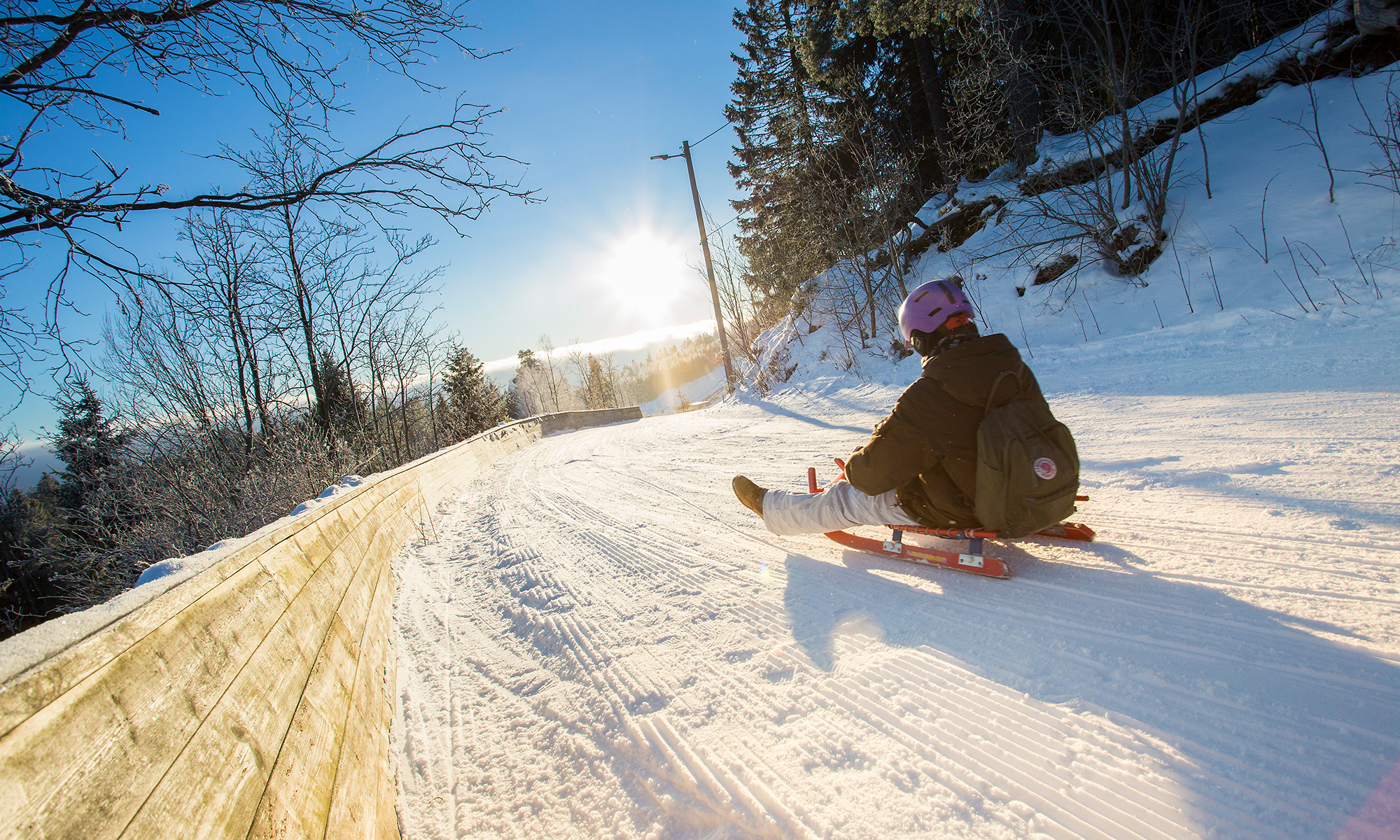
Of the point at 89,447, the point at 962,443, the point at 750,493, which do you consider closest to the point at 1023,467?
the point at 962,443

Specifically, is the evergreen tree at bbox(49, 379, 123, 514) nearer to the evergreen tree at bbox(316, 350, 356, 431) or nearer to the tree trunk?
the evergreen tree at bbox(316, 350, 356, 431)

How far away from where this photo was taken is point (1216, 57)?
365 inches

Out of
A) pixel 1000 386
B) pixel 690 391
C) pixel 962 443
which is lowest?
pixel 962 443

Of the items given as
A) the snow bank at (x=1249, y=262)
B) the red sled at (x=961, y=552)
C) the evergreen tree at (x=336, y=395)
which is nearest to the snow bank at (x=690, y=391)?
the evergreen tree at (x=336, y=395)

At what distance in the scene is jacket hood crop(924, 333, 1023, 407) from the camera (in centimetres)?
229

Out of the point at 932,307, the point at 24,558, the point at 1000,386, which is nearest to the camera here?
the point at 1000,386

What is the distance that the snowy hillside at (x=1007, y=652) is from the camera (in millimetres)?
1396

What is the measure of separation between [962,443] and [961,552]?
0.63 m

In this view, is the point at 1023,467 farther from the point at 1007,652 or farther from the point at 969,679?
the point at 969,679

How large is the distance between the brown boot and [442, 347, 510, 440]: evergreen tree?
85.4 ft

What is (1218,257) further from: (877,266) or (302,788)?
(302,788)

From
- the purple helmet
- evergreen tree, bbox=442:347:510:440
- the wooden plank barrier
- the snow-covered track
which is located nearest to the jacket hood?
the purple helmet

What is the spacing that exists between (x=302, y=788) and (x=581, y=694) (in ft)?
3.20

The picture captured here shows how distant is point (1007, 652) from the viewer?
6.35 ft
